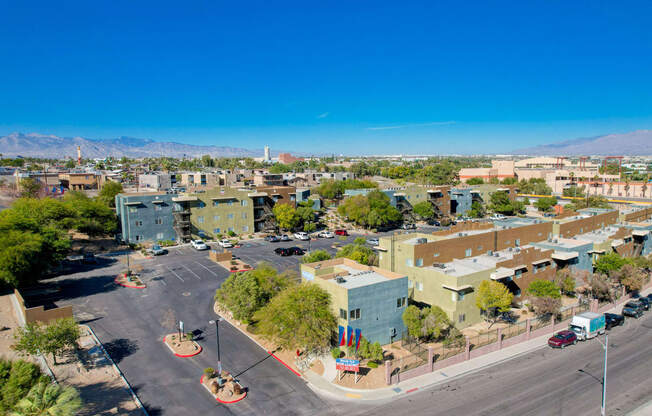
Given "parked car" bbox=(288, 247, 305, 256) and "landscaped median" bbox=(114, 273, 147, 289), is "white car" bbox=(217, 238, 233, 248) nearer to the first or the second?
"parked car" bbox=(288, 247, 305, 256)

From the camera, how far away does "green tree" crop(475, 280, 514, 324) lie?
35.1 m

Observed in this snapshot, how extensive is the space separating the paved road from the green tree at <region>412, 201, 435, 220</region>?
194ft

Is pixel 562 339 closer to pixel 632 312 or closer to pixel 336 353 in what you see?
pixel 632 312

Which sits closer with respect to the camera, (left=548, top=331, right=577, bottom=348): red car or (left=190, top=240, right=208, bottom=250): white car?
(left=548, top=331, right=577, bottom=348): red car

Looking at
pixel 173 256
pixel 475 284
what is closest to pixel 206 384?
pixel 475 284

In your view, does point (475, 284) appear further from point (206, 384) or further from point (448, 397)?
point (206, 384)

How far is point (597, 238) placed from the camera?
179ft

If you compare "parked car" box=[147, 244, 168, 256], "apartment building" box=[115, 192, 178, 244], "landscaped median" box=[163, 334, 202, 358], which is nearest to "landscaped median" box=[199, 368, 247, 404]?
"landscaped median" box=[163, 334, 202, 358]

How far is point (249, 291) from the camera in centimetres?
3434

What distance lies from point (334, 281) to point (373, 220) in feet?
159

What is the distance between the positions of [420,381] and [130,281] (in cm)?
3628

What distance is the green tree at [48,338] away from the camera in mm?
27031

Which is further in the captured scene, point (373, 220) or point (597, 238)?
point (373, 220)

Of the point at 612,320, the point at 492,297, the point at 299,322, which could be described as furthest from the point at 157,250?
the point at 612,320
